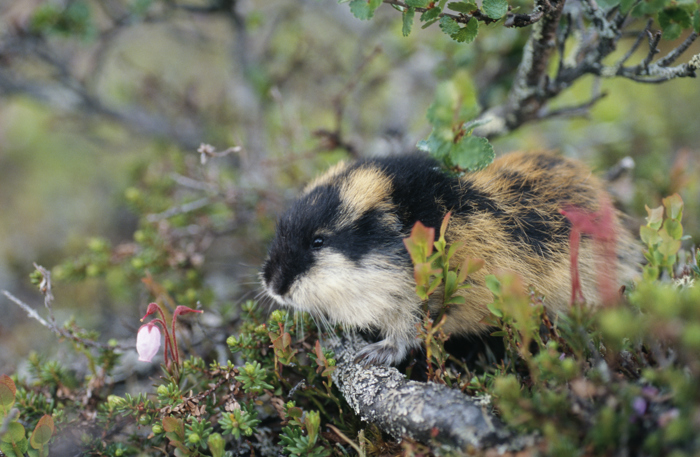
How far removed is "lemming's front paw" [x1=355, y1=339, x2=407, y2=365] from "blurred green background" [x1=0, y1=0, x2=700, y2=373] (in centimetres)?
186

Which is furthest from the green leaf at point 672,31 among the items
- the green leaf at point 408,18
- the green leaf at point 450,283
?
the green leaf at point 450,283

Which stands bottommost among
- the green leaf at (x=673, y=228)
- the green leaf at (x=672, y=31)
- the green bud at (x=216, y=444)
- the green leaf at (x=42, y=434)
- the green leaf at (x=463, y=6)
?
the green leaf at (x=42, y=434)

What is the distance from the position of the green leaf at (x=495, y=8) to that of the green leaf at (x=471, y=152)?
66cm

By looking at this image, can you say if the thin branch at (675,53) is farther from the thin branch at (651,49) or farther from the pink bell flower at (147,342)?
the pink bell flower at (147,342)

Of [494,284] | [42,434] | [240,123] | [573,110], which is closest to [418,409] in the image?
[494,284]

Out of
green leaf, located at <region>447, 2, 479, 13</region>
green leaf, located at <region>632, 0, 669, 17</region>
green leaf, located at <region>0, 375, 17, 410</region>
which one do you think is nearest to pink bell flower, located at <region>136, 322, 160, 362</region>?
green leaf, located at <region>0, 375, 17, 410</region>

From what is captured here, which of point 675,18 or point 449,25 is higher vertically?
point 675,18

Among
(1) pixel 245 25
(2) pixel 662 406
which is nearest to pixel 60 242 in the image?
(1) pixel 245 25

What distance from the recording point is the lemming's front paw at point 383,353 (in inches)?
103

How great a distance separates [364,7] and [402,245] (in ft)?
4.29

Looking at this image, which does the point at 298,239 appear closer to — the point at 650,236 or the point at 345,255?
the point at 345,255

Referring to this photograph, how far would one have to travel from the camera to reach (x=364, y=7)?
223 cm

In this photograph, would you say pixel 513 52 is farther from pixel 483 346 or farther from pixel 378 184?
pixel 483 346

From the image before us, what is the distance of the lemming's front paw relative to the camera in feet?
8.54
